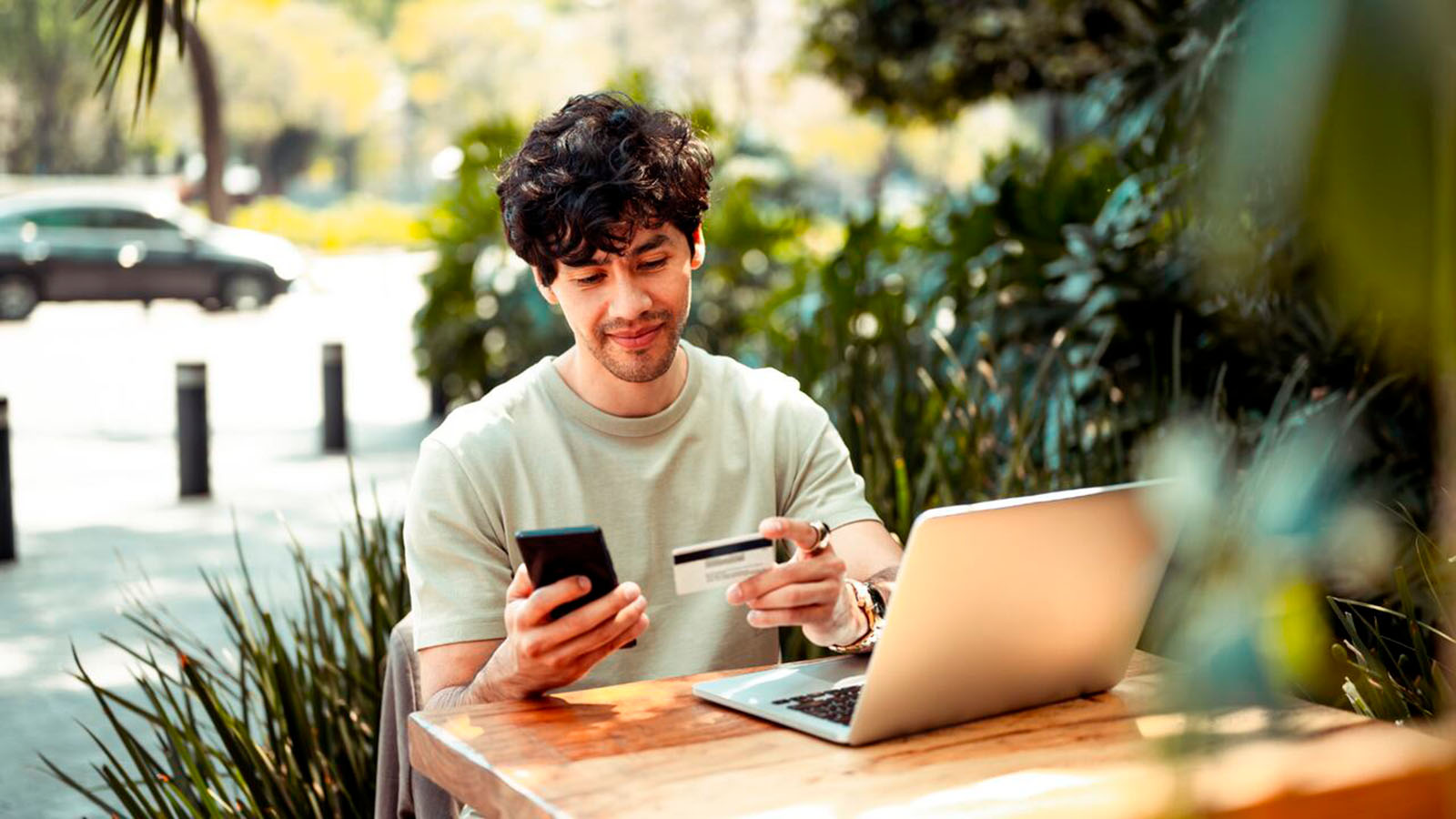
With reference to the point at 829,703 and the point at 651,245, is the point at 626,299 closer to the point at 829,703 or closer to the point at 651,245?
the point at 651,245

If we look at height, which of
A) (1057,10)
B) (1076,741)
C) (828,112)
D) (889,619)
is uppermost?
(828,112)

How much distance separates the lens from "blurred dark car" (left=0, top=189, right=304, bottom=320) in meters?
20.5

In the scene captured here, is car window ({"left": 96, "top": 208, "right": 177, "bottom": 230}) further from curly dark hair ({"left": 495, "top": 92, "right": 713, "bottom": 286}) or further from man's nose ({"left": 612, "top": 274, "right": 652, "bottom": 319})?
man's nose ({"left": 612, "top": 274, "right": 652, "bottom": 319})

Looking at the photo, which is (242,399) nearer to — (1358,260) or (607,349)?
(607,349)

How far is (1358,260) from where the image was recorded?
41 centimetres

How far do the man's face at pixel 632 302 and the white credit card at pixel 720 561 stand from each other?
2.08 feet

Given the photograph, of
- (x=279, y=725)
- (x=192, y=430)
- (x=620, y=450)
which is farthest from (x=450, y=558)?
(x=192, y=430)

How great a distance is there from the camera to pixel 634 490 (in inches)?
95.0

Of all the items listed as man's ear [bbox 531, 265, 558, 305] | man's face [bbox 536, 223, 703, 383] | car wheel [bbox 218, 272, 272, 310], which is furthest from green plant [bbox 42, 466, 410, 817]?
car wheel [bbox 218, 272, 272, 310]

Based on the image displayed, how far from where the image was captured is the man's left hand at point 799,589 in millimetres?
1845

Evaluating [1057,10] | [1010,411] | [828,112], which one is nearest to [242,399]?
[1057,10]

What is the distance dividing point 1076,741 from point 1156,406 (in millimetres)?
2312

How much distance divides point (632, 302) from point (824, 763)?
3.01 feet

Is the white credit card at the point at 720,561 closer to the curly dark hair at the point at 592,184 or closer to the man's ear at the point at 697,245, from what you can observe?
the curly dark hair at the point at 592,184
